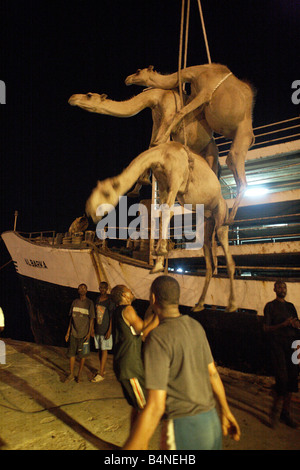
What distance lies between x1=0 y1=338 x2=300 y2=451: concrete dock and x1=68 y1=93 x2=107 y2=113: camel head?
3.91 metres

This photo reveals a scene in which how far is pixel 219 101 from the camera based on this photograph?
3.79 metres

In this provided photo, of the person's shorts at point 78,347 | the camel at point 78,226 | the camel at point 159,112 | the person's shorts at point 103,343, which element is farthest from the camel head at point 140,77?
the camel at point 78,226

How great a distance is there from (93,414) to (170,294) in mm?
2622

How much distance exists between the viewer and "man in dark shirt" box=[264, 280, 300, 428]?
3445 mm

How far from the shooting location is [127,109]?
12.5 feet

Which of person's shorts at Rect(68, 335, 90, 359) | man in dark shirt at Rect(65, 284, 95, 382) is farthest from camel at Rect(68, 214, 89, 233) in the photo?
person's shorts at Rect(68, 335, 90, 359)

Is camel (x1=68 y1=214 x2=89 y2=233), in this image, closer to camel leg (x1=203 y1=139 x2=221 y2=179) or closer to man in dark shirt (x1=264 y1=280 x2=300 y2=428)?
camel leg (x1=203 y1=139 x2=221 y2=179)

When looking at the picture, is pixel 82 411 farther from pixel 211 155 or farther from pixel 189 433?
pixel 211 155

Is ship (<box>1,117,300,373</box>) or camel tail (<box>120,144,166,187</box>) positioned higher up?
camel tail (<box>120,144,166,187</box>)

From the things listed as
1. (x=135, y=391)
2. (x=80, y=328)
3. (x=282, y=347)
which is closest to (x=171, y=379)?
(x=135, y=391)

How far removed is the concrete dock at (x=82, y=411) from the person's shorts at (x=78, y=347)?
409 millimetres

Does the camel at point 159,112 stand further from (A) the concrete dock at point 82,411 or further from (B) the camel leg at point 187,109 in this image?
(A) the concrete dock at point 82,411

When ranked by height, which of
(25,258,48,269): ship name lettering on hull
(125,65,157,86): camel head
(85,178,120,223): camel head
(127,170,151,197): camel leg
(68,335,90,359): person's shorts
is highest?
(125,65,157,86): camel head
